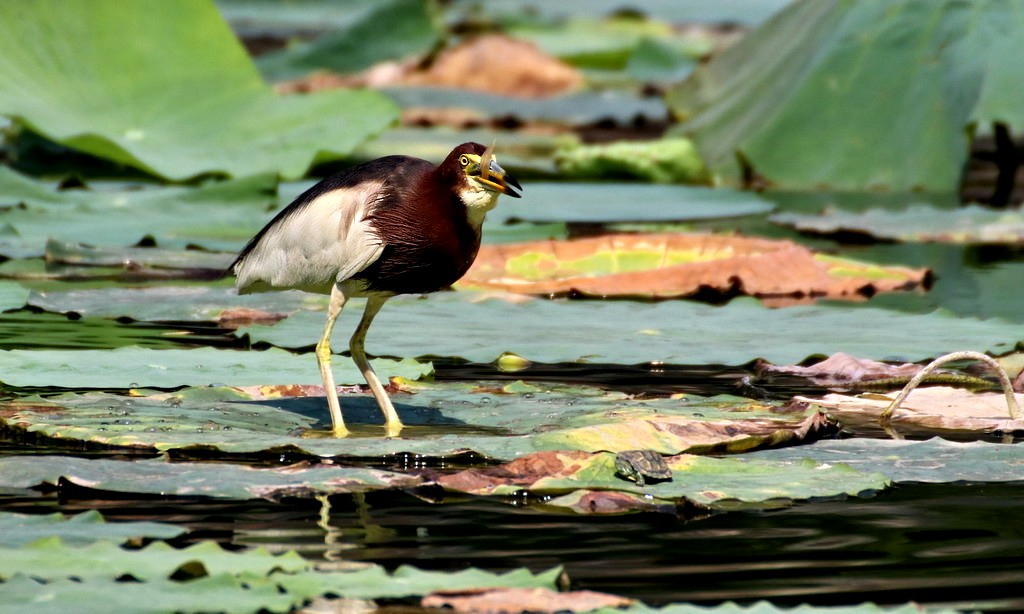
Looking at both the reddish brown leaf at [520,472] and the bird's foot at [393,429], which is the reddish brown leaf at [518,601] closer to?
the reddish brown leaf at [520,472]

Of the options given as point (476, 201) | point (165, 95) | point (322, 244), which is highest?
point (165, 95)

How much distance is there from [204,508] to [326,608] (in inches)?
33.7

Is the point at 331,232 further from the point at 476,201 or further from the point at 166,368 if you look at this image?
the point at 166,368

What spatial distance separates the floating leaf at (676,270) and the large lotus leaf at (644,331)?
39 centimetres

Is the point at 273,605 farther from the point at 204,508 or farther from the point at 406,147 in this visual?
the point at 406,147

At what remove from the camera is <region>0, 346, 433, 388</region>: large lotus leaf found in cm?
449

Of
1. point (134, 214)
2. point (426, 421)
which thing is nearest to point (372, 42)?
point (134, 214)

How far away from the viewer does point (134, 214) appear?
7977mm

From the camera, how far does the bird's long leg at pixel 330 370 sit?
4.22 m

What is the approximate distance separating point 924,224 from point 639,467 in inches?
205

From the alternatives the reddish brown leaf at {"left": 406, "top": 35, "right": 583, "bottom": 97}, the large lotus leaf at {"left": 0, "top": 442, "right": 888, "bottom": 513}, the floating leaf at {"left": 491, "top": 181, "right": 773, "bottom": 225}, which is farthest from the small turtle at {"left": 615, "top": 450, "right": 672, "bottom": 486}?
the reddish brown leaf at {"left": 406, "top": 35, "right": 583, "bottom": 97}

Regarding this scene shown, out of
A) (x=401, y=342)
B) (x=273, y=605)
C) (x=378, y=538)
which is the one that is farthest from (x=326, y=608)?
(x=401, y=342)

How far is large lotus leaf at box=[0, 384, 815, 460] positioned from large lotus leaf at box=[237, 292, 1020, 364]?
0.56 meters

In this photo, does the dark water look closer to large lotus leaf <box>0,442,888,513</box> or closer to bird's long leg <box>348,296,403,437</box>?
large lotus leaf <box>0,442,888,513</box>
